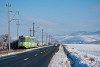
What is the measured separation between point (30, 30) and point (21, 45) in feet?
137

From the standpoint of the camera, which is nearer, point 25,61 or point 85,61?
point 85,61

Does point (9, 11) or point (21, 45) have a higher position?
point (9, 11)

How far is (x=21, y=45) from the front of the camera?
66875 mm

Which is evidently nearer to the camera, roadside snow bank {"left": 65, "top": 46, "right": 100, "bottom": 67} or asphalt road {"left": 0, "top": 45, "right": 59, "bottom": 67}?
roadside snow bank {"left": 65, "top": 46, "right": 100, "bottom": 67}

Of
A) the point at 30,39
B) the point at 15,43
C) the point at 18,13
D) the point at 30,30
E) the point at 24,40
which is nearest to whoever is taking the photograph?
the point at 18,13

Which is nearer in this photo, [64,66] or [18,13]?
[64,66]

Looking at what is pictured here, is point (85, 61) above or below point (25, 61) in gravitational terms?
above

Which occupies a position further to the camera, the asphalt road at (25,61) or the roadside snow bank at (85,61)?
the asphalt road at (25,61)

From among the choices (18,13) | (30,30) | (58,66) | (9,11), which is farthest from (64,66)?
(30,30)

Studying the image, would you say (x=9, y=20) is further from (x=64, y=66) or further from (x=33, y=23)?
(x=33, y=23)

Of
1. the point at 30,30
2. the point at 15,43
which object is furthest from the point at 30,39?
the point at 30,30

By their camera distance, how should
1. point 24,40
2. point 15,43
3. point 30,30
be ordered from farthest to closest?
point 30,30 < point 15,43 < point 24,40

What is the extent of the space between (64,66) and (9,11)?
3387cm

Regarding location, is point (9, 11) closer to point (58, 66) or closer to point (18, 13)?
point (18, 13)
